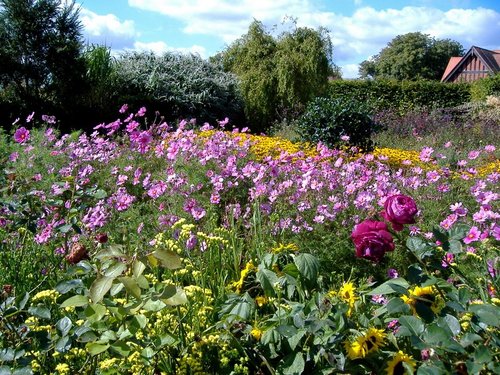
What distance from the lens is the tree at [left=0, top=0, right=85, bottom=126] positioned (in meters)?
11.9

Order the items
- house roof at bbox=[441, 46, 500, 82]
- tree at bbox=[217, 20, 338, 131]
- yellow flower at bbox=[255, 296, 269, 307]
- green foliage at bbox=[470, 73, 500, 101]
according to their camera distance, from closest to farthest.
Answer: yellow flower at bbox=[255, 296, 269, 307] < tree at bbox=[217, 20, 338, 131] < green foliage at bbox=[470, 73, 500, 101] < house roof at bbox=[441, 46, 500, 82]

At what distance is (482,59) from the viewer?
52.2m

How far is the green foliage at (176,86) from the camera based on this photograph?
1313 centimetres

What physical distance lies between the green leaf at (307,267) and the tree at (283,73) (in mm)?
12584

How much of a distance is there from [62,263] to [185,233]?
0.75m

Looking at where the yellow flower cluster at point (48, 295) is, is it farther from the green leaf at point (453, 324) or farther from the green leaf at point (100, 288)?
the green leaf at point (453, 324)

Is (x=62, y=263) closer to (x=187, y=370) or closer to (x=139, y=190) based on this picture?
(x=187, y=370)

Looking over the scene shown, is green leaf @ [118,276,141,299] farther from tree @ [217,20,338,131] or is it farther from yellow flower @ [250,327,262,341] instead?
tree @ [217,20,338,131]

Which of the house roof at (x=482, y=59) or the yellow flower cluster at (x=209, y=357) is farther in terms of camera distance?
the house roof at (x=482, y=59)

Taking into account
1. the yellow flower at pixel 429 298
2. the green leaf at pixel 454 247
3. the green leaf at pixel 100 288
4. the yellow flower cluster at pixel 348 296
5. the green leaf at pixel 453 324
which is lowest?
the yellow flower cluster at pixel 348 296

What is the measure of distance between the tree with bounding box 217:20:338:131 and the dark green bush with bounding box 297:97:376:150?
5.37m

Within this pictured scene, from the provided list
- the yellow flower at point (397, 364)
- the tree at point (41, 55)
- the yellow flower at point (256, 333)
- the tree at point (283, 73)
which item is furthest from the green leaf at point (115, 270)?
the tree at point (283, 73)

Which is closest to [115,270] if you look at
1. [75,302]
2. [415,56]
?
[75,302]

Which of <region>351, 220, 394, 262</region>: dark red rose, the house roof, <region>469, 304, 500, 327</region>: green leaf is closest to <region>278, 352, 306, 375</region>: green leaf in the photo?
<region>351, 220, 394, 262</region>: dark red rose
